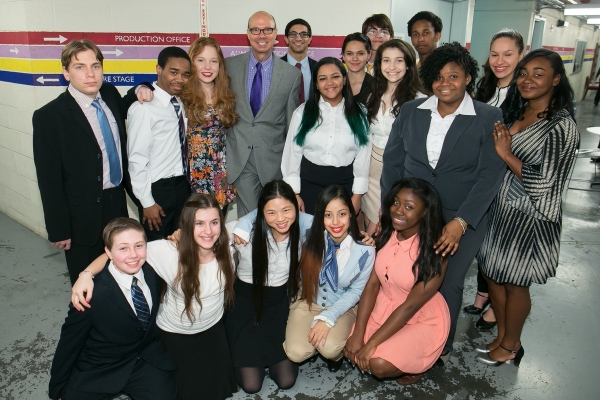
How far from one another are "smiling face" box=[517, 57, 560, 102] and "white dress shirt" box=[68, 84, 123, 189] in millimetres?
2220

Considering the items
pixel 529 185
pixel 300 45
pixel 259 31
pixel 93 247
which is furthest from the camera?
pixel 300 45

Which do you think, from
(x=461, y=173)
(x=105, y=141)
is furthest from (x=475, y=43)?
(x=105, y=141)

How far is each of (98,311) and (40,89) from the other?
2.54 m

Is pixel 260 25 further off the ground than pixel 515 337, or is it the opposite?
pixel 260 25

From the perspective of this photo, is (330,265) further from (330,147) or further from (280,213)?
(330,147)

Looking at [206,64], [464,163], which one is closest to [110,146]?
A: [206,64]

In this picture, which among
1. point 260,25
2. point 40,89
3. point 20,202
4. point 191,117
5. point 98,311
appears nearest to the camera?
point 98,311

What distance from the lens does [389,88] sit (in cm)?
303

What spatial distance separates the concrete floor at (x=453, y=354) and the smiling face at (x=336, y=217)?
83 cm

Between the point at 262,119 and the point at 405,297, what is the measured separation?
147cm

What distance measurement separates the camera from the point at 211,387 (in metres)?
2.38

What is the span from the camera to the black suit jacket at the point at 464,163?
236 centimetres

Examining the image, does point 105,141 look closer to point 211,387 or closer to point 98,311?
point 98,311

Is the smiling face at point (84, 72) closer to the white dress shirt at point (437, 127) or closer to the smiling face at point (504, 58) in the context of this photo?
the white dress shirt at point (437, 127)
